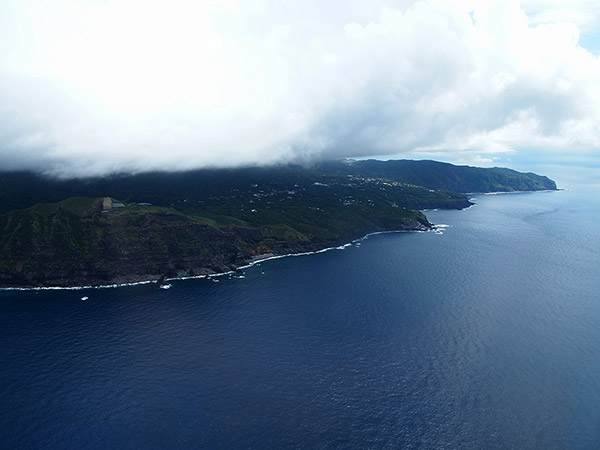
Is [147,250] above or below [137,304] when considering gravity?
above

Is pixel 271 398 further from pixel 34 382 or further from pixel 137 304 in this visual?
pixel 137 304

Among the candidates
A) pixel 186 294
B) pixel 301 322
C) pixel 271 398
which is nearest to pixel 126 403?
pixel 271 398

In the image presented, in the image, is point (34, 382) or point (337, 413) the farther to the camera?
point (34, 382)

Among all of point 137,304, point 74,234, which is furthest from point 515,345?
point 74,234

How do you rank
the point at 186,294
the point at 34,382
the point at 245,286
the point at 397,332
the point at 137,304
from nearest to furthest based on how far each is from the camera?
the point at 34,382
the point at 397,332
the point at 137,304
the point at 186,294
the point at 245,286

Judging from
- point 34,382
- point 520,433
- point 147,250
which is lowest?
point 520,433

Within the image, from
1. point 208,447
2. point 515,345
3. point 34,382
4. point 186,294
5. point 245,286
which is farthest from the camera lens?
point 245,286

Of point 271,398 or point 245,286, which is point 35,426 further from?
point 245,286
